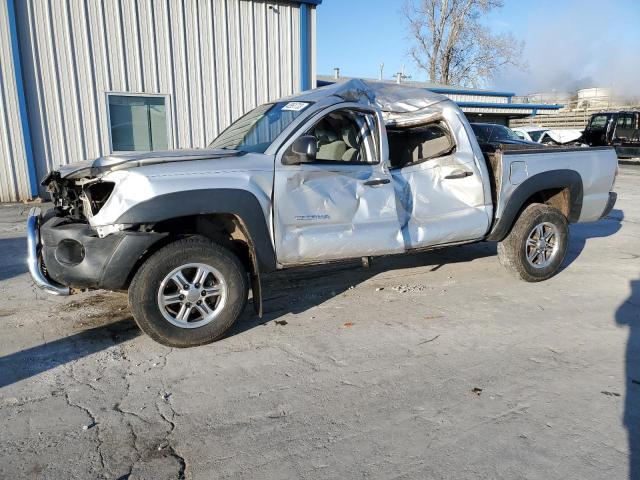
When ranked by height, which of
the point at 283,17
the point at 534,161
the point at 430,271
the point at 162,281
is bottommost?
the point at 430,271

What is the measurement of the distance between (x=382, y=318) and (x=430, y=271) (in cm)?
177

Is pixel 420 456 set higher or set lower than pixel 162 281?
lower

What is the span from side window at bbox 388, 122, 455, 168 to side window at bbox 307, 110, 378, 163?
626 mm

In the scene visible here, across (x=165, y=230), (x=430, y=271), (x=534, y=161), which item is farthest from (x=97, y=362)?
(x=534, y=161)

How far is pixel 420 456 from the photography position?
8.09ft

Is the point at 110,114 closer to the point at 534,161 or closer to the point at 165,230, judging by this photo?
the point at 165,230

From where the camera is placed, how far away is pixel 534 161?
5.22 meters

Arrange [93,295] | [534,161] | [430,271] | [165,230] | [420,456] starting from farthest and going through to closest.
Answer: [430,271] → [534,161] → [93,295] → [165,230] → [420,456]

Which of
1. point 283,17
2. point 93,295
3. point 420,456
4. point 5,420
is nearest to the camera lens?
point 420,456

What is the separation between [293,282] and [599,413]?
3309mm

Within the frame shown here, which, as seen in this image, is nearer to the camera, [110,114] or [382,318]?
[382,318]

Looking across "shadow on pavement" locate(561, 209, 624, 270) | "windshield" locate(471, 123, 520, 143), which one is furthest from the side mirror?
"windshield" locate(471, 123, 520, 143)

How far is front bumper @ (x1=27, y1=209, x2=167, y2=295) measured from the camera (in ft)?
11.1

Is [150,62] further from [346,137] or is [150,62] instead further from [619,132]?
[619,132]
